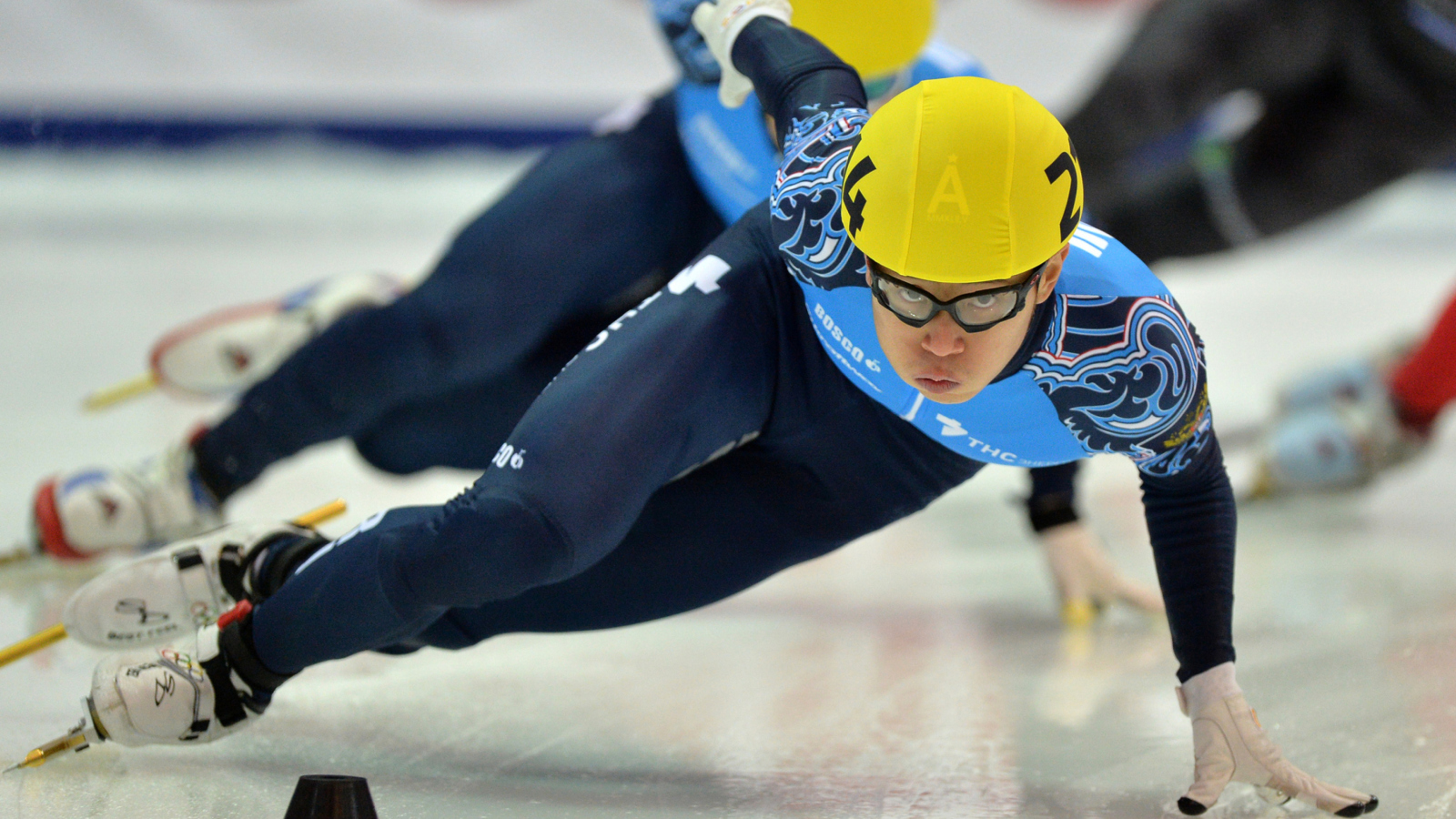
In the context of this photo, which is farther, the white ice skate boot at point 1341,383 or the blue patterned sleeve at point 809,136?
the white ice skate boot at point 1341,383

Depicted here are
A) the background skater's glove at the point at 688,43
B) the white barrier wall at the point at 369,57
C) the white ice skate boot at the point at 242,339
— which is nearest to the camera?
the background skater's glove at the point at 688,43

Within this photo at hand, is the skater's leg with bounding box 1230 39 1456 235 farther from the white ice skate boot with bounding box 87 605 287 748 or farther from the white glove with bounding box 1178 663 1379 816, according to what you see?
the white ice skate boot with bounding box 87 605 287 748

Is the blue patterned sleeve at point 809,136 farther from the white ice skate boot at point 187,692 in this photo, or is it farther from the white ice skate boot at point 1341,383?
the white ice skate boot at point 1341,383

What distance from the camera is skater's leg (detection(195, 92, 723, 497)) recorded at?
2314 mm

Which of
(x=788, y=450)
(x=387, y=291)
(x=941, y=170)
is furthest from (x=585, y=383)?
(x=387, y=291)

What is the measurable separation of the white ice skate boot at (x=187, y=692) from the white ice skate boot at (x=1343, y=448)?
2.24 meters

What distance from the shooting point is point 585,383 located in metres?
1.60

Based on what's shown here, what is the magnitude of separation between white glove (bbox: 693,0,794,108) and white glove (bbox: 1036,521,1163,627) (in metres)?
0.96

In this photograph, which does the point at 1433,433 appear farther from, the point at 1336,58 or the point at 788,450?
the point at 788,450

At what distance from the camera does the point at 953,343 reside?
143 cm

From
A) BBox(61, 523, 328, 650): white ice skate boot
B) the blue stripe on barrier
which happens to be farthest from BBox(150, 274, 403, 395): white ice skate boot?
the blue stripe on barrier

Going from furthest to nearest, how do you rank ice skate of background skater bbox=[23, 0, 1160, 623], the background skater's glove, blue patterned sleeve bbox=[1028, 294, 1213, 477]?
ice skate of background skater bbox=[23, 0, 1160, 623]
the background skater's glove
blue patterned sleeve bbox=[1028, 294, 1213, 477]

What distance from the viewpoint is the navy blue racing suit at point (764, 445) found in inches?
59.9

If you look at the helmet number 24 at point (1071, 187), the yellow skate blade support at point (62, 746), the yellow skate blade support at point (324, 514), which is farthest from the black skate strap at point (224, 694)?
the helmet number 24 at point (1071, 187)
